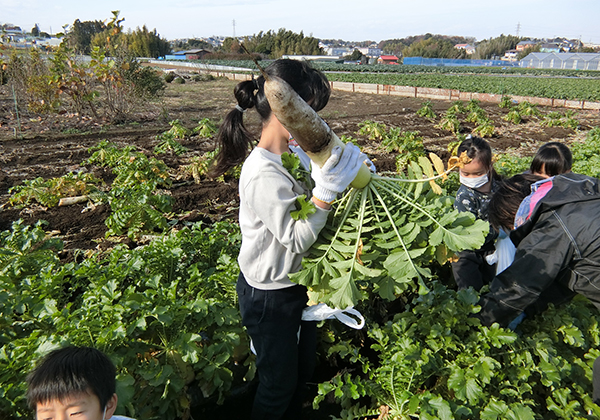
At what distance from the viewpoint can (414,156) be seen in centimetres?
825

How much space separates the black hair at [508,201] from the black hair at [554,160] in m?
0.63

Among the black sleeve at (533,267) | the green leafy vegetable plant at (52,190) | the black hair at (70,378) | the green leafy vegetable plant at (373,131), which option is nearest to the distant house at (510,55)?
the green leafy vegetable plant at (373,131)

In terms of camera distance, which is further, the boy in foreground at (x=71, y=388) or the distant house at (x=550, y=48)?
the distant house at (x=550, y=48)

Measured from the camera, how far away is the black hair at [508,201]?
2.55 m

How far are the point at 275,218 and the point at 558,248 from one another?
1.47 meters

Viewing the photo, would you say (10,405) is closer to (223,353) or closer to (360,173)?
(223,353)

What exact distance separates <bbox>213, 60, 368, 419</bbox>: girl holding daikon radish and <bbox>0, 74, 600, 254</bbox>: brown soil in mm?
3473

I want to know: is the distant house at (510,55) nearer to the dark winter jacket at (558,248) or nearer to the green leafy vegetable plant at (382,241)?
the dark winter jacket at (558,248)

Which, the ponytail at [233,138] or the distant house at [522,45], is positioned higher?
the distant house at [522,45]

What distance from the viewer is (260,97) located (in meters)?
1.77

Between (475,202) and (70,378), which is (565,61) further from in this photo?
(70,378)

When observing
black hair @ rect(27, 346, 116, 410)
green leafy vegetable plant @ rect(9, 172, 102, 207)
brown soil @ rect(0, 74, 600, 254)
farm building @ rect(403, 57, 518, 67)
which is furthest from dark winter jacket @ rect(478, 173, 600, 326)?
farm building @ rect(403, 57, 518, 67)

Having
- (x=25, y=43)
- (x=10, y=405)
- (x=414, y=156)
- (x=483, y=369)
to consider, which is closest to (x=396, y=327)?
(x=483, y=369)

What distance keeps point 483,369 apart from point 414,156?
22.1 ft
